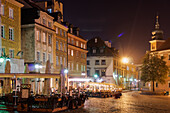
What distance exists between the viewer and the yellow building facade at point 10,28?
104ft

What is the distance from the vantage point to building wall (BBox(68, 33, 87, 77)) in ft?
174

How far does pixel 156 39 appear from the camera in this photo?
76.6 m

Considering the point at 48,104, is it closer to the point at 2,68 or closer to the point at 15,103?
the point at 15,103

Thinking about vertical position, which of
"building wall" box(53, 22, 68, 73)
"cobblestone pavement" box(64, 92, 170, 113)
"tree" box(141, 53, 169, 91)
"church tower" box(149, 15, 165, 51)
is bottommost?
"cobblestone pavement" box(64, 92, 170, 113)

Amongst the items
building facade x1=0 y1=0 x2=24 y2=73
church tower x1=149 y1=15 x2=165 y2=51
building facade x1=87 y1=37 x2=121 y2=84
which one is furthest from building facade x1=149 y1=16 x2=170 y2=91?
building facade x1=0 y1=0 x2=24 y2=73

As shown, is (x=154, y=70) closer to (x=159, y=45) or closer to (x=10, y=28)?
(x=159, y=45)

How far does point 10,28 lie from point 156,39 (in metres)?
53.3

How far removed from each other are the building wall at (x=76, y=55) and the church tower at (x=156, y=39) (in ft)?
81.5

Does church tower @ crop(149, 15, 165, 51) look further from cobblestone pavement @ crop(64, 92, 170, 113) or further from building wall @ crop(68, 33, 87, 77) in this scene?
cobblestone pavement @ crop(64, 92, 170, 113)

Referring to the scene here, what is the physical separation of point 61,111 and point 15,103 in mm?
3741

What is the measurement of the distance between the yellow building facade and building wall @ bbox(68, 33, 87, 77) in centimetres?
1915

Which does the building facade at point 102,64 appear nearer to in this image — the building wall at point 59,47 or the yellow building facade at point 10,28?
the building wall at point 59,47

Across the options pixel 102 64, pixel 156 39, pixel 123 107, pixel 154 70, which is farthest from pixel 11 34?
pixel 156 39

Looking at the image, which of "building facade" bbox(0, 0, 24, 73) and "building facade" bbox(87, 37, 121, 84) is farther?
"building facade" bbox(87, 37, 121, 84)
